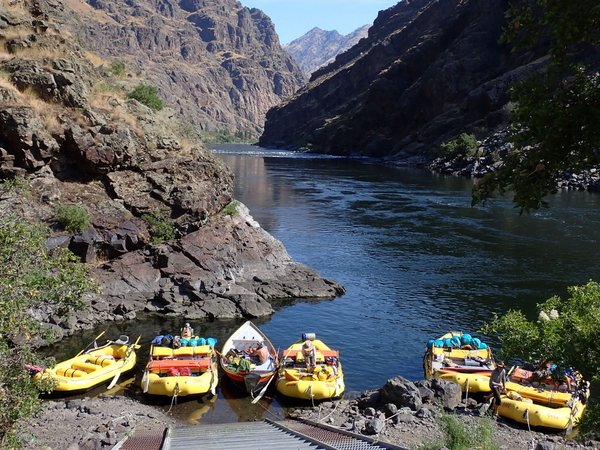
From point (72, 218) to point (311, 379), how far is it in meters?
14.3

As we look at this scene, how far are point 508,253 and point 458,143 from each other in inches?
2409

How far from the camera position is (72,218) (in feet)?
86.0

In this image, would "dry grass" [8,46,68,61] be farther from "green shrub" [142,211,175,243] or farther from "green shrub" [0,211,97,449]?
"green shrub" [0,211,97,449]

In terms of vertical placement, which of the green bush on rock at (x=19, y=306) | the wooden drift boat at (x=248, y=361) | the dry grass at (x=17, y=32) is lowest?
the wooden drift boat at (x=248, y=361)

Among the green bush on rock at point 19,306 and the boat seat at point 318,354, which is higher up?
the green bush on rock at point 19,306

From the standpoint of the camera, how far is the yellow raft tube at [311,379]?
1831cm

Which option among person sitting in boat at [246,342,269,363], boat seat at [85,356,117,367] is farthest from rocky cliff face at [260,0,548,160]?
boat seat at [85,356,117,367]

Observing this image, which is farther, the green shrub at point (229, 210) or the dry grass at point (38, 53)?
the green shrub at point (229, 210)

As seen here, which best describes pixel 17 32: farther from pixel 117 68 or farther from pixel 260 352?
pixel 260 352

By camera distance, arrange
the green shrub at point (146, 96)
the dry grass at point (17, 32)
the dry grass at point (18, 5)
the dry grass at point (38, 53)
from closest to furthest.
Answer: the dry grass at point (38, 53)
the dry grass at point (17, 32)
the dry grass at point (18, 5)
the green shrub at point (146, 96)

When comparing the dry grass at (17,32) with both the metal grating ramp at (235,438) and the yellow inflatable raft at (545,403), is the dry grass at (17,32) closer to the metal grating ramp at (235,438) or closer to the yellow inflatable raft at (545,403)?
the metal grating ramp at (235,438)

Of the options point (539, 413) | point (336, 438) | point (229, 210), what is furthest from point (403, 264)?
point (336, 438)

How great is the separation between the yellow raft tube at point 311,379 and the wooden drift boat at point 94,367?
5.55m

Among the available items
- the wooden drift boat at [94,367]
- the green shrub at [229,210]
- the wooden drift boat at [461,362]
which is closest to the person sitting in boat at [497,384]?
the wooden drift boat at [461,362]
